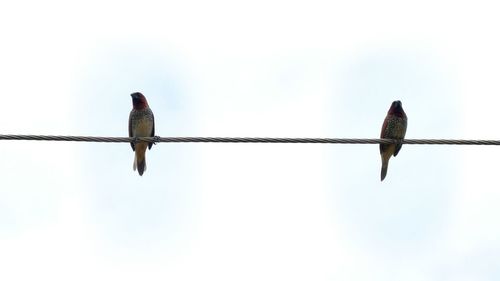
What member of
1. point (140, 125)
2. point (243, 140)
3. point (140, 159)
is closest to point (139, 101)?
point (140, 125)

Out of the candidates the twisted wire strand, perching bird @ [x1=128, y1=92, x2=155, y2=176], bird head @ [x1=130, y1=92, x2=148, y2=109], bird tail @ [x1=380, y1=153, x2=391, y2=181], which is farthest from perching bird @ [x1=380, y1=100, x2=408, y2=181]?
the twisted wire strand

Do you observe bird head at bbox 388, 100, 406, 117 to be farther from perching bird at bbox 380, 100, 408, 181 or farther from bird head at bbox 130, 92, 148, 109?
Result: bird head at bbox 130, 92, 148, 109

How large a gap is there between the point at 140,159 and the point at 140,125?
0.50 m

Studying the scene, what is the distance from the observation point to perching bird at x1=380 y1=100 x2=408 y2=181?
13.5 metres

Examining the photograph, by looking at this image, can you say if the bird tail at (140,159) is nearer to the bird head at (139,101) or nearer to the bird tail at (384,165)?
the bird head at (139,101)

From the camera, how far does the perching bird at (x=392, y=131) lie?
1346cm

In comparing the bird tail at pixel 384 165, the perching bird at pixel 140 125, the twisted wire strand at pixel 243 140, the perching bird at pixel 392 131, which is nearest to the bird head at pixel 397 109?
the perching bird at pixel 392 131

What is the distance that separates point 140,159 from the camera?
13.9 m

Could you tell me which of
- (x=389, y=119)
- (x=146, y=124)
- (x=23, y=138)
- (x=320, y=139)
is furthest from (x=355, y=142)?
(x=146, y=124)

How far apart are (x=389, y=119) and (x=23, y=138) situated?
6.53 m

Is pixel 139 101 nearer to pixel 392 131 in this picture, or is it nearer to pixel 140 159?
pixel 140 159

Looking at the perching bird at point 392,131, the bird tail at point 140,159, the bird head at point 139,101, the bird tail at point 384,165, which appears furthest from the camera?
the bird head at point 139,101

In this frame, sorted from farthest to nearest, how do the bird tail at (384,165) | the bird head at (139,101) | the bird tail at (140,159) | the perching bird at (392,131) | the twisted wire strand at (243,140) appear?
the bird head at (139,101) < the bird tail at (140,159) < the bird tail at (384,165) < the perching bird at (392,131) < the twisted wire strand at (243,140)

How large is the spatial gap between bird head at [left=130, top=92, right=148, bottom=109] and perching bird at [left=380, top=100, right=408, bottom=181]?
348cm
